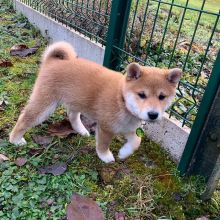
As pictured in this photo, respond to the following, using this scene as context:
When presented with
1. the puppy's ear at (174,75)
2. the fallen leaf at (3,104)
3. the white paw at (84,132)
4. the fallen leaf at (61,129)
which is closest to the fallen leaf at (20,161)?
the fallen leaf at (61,129)

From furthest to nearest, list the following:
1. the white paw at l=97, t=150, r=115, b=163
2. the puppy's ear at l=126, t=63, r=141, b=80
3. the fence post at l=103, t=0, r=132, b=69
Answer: the fence post at l=103, t=0, r=132, b=69
the white paw at l=97, t=150, r=115, b=163
the puppy's ear at l=126, t=63, r=141, b=80

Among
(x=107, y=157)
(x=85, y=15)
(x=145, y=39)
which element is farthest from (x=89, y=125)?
(x=85, y=15)

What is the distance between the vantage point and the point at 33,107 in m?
3.50

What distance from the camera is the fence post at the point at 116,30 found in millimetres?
4465

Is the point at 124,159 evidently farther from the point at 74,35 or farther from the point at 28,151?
the point at 74,35

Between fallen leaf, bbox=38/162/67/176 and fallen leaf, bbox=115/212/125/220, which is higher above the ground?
fallen leaf, bbox=115/212/125/220

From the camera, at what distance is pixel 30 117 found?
3.52 meters

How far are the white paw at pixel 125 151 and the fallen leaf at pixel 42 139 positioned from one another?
74cm

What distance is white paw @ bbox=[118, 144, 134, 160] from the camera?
3475 millimetres

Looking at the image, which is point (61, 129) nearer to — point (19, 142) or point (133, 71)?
point (19, 142)

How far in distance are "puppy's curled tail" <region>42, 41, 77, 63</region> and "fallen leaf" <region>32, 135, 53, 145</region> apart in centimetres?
79

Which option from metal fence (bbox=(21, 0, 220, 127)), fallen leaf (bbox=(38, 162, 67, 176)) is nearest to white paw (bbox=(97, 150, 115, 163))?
fallen leaf (bbox=(38, 162, 67, 176))

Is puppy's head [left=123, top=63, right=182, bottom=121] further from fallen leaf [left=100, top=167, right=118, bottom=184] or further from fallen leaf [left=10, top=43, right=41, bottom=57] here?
fallen leaf [left=10, top=43, right=41, bottom=57]

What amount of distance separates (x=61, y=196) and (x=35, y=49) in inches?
146
